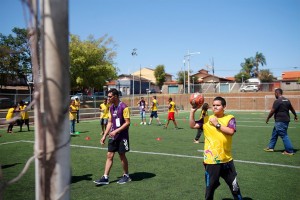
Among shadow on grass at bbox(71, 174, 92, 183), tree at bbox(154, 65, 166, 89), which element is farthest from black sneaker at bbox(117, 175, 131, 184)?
tree at bbox(154, 65, 166, 89)

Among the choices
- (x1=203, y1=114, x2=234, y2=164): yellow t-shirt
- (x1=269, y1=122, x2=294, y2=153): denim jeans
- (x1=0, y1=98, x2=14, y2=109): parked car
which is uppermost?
(x1=0, y1=98, x2=14, y2=109): parked car

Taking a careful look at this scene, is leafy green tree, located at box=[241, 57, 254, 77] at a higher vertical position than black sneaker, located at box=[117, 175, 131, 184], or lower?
higher

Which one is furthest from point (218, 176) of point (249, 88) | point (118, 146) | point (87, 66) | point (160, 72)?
point (160, 72)

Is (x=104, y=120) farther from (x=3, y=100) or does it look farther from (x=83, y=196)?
(x=3, y=100)

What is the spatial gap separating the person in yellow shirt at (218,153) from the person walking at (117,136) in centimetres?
232

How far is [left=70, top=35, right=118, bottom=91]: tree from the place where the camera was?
38.3 m

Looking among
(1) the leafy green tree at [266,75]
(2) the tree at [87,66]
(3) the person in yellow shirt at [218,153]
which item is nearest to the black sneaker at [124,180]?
(3) the person in yellow shirt at [218,153]

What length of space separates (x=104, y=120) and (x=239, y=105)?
3360cm

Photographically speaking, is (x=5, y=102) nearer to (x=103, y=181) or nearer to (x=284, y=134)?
(x=103, y=181)

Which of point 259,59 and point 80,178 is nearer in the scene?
point 80,178

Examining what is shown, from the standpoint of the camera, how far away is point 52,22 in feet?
5.75

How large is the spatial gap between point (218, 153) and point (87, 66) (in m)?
37.2

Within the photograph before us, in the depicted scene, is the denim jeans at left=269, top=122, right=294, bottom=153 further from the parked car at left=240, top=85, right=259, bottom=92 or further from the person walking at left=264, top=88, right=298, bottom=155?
the parked car at left=240, top=85, right=259, bottom=92

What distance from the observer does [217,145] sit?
4.15 m
